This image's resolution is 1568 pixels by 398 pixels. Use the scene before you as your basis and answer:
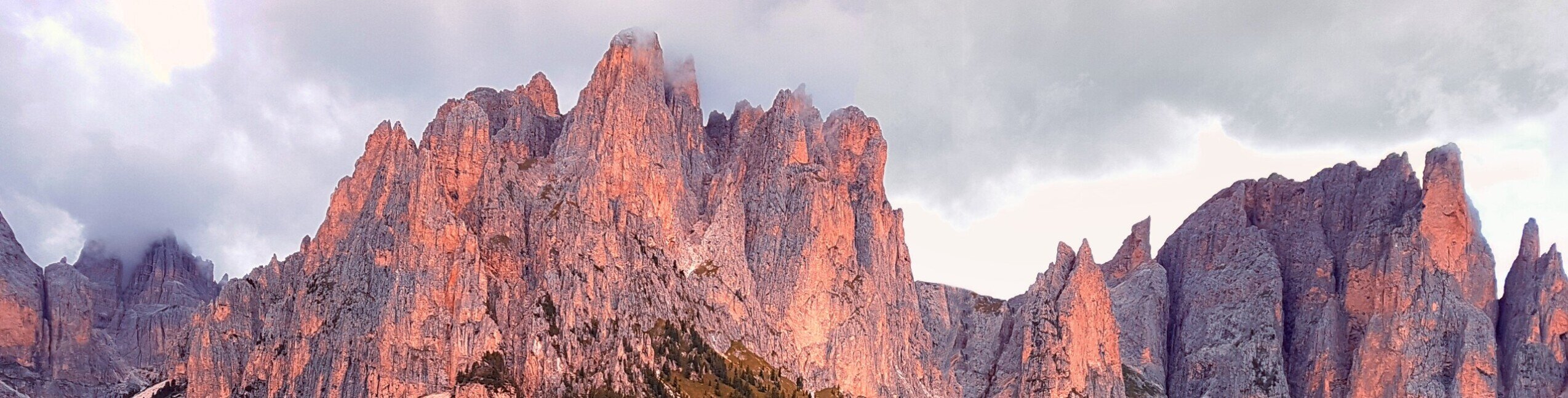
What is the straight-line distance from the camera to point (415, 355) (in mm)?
176125

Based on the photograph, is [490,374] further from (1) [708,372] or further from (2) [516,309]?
(1) [708,372]

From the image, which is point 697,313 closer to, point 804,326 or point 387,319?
point 804,326

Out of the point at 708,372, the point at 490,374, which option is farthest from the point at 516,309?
the point at 708,372

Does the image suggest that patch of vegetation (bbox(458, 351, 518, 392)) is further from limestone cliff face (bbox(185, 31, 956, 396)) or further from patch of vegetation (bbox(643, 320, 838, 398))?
patch of vegetation (bbox(643, 320, 838, 398))

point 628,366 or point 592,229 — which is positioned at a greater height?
point 592,229

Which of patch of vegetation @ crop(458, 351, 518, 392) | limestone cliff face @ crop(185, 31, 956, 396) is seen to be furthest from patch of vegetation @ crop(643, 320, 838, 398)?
patch of vegetation @ crop(458, 351, 518, 392)

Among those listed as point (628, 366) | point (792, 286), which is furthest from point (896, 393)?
point (628, 366)

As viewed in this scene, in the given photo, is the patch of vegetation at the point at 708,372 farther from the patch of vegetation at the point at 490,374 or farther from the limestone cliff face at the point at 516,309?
the patch of vegetation at the point at 490,374

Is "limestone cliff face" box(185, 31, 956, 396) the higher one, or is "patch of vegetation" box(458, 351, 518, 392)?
"limestone cliff face" box(185, 31, 956, 396)

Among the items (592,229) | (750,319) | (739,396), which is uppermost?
(592,229)

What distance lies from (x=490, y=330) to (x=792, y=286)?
4427cm

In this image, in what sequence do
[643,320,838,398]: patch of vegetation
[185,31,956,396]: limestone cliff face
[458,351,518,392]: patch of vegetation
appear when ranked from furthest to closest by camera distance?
[643,320,838,398]: patch of vegetation < [185,31,956,396]: limestone cliff face < [458,351,518,392]: patch of vegetation

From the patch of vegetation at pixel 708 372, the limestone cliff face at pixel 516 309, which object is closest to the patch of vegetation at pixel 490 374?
the limestone cliff face at pixel 516 309

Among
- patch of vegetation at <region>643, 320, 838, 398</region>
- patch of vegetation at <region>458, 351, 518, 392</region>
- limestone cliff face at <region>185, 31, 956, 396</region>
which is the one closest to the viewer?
patch of vegetation at <region>458, 351, 518, 392</region>
